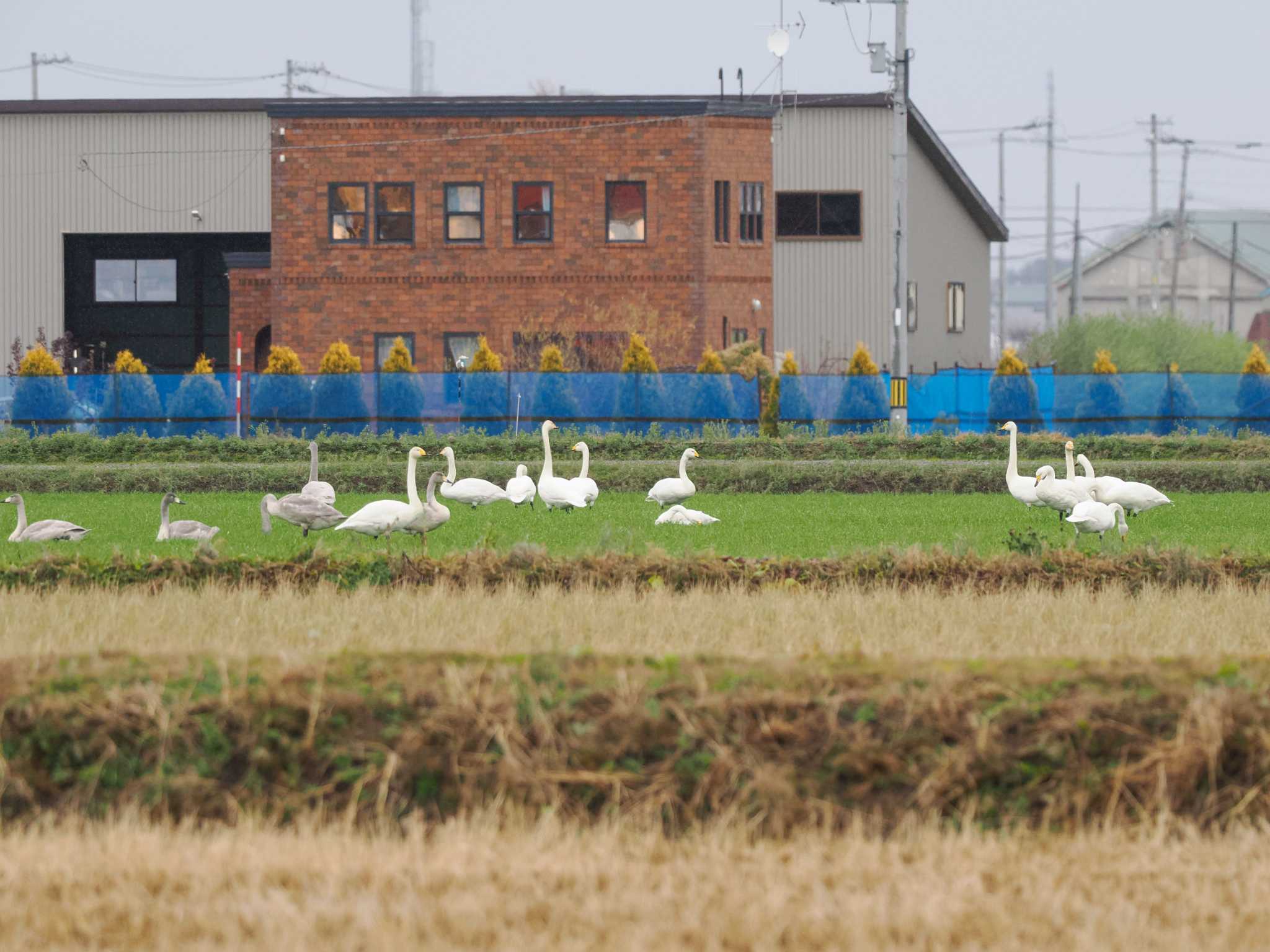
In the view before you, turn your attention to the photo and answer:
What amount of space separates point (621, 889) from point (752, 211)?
40211 millimetres

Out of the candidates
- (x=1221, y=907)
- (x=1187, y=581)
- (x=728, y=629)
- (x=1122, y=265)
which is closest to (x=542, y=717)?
(x=1221, y=907)

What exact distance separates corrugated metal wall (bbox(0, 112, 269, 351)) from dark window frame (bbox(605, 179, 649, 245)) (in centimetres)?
1043

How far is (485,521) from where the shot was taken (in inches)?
882

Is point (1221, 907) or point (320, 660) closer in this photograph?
point (1221, 907)

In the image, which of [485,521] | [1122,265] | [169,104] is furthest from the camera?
[1122,265]

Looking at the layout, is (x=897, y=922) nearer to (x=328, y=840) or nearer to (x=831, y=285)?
(x=328, y=840)

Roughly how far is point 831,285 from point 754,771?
44.0 metres

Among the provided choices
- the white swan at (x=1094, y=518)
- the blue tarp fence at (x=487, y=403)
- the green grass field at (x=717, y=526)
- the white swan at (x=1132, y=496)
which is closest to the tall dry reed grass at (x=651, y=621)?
the green grass field at (x=717, y=526)

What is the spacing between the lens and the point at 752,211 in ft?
150

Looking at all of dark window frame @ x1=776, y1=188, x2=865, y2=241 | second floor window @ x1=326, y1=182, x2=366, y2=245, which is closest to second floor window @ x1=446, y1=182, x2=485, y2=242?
second floor window @ x1=326, y1=182, x2=366, y2=245

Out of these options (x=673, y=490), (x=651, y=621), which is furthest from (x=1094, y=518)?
(x=651, y=621)

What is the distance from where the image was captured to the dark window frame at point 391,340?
44.1 meters

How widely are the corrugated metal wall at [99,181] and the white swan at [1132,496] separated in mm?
31915

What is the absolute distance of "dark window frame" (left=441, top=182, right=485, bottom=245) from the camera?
4388cm
